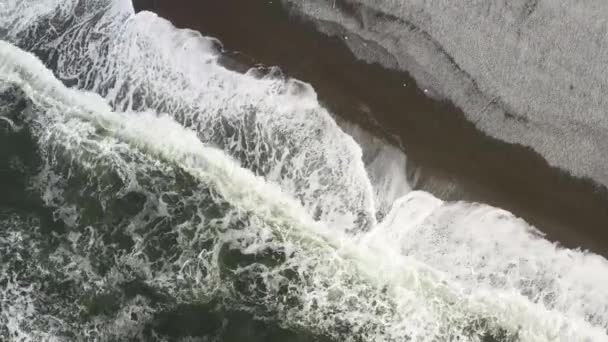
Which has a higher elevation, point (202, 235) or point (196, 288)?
point (202, 235)

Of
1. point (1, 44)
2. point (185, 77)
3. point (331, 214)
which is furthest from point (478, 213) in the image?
point (1, 44)

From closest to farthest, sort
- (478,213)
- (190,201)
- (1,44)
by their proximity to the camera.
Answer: (478,213)
(190,201)
(1,44)

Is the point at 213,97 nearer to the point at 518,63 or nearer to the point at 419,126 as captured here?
the point at 419,126

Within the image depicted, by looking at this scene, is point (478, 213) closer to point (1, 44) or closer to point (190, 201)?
point (190, 201)

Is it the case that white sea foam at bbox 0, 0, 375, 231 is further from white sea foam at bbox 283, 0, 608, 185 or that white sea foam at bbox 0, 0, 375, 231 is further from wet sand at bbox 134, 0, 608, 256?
white sea foam at bbox 283, 0, 608, 185

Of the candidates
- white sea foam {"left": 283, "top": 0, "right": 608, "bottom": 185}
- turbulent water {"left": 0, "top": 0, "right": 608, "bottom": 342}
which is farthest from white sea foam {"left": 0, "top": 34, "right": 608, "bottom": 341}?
white sea foam {"left": 283, "top": 0, "right": 608, "bottom": 185}

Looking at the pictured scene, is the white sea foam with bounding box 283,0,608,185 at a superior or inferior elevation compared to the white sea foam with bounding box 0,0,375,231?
superior
